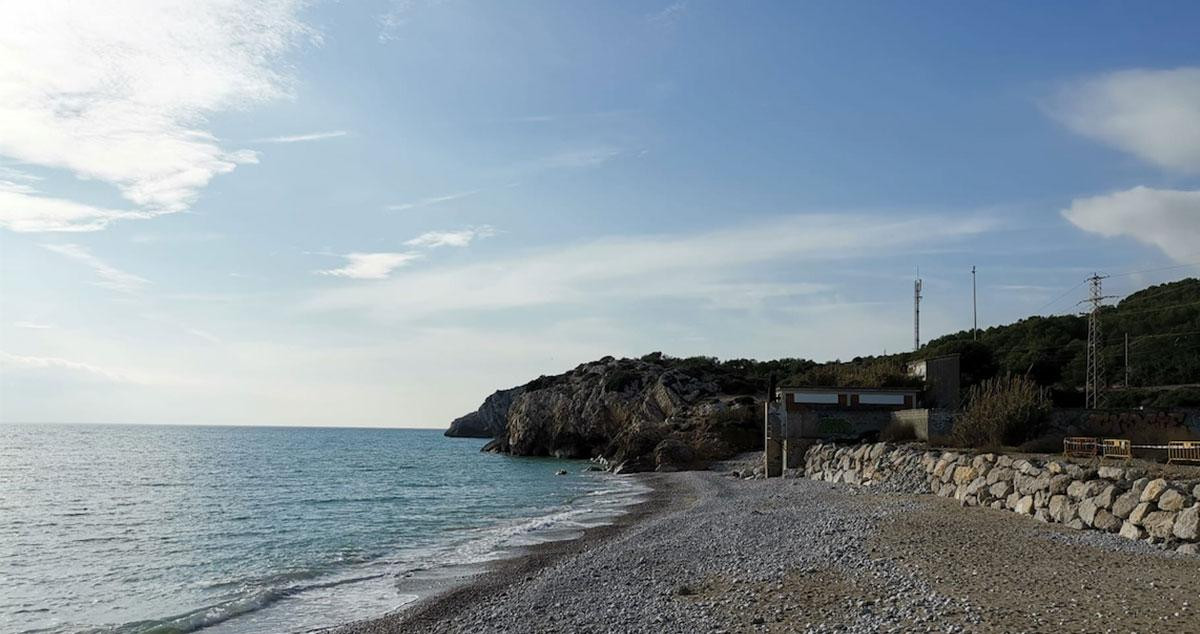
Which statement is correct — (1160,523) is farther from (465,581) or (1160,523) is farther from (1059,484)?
(465,581)

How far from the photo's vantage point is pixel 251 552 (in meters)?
27.1

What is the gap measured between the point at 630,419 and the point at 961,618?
237ft

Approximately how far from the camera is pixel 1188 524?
610 inches

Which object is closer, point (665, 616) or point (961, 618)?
point (961, 618)

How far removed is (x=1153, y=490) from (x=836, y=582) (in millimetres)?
7571

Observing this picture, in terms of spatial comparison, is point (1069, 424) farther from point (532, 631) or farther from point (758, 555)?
point (532, 631)

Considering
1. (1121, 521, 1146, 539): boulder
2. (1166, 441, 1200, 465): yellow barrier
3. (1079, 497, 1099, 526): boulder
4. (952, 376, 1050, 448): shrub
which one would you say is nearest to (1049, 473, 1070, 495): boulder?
(1079, 497, 1099, 526): boulder

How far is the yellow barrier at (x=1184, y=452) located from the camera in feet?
86.0

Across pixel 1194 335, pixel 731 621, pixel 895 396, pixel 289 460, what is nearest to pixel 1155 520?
pixel 731 621

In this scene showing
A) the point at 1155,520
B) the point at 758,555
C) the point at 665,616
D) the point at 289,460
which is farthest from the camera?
the point at 289,460

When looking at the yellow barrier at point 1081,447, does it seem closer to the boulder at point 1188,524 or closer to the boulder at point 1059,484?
the boulder at point 1059,484

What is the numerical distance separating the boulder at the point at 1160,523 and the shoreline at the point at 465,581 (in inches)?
519

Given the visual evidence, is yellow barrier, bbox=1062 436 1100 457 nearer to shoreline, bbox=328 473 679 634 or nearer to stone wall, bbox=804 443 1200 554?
stone wall, bbox=804 443 1200 554

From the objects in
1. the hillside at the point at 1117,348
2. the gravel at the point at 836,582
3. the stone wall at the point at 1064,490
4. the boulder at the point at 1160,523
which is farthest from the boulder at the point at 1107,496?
the hillside at the point at 1117,348
